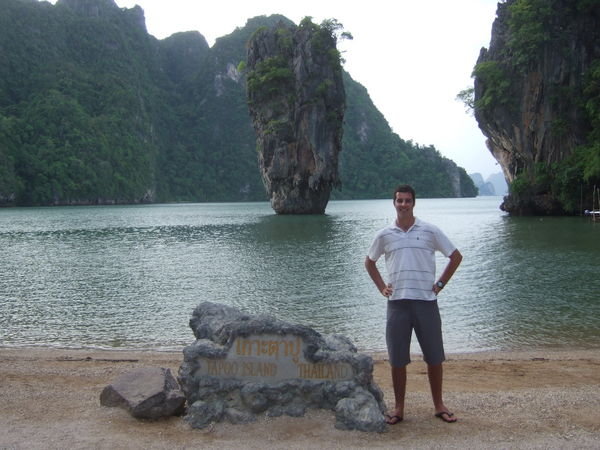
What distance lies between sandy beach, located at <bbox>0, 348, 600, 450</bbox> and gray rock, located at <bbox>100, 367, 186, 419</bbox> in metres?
0.08

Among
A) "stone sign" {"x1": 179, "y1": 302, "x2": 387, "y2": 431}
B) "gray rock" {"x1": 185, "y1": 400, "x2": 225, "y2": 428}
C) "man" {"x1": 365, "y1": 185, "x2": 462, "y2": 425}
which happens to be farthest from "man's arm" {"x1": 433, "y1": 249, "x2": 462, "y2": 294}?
"gray rock" {"x1": 185, "y1": 400, "x2": 225, "y2": 428}

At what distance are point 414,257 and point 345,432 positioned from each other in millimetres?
1497

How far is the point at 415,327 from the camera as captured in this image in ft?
15.4

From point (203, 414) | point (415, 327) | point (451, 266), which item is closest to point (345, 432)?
point (415, 327)

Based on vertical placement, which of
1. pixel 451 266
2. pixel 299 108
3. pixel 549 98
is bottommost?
pixel 451 266

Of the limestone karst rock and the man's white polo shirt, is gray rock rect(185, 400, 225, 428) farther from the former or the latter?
the limestone karst rock

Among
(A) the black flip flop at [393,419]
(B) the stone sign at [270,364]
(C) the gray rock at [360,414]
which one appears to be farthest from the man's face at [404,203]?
(A) the black flip flop at [393,419]

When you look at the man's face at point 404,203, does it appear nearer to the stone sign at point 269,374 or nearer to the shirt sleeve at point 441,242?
the shirt sleeve at point 441,242

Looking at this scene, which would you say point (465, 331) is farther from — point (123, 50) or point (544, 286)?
point (123, 50)

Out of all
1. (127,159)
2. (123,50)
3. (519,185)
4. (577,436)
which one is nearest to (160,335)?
(577,436)

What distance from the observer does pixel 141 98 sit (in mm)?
151625

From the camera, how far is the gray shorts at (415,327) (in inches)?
182

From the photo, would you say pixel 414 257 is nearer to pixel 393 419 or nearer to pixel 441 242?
pixel 441 242

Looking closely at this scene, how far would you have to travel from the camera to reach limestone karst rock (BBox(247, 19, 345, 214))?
55.0 metres
